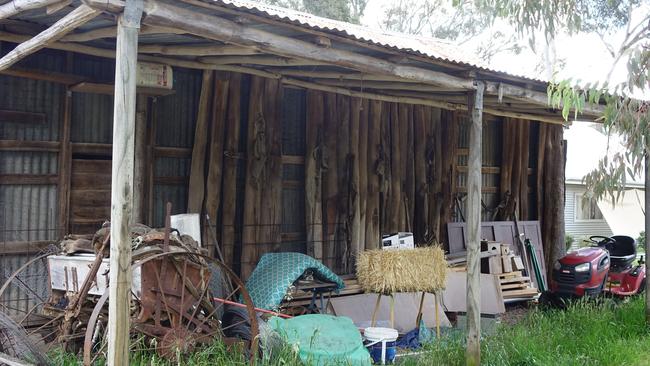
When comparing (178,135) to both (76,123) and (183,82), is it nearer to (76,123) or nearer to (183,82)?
(183,82)

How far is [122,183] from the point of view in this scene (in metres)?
4.39

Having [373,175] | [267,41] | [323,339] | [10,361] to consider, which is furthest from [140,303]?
[373,175]

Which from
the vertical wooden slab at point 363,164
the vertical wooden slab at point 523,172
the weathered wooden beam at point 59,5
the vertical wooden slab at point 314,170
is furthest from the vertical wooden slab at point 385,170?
the weathered wooden beam at point 59,5

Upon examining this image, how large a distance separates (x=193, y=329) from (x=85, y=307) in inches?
37.3

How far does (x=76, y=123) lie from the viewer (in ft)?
23.5

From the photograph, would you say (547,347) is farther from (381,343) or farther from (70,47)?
(70,47)

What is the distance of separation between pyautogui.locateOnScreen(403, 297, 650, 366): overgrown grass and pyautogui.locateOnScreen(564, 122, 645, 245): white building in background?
50.2 feet

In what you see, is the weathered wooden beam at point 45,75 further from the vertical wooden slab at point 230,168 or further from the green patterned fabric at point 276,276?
the green patterned fabric at point 276,276

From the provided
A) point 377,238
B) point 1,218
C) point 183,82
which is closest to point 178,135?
point 183,82

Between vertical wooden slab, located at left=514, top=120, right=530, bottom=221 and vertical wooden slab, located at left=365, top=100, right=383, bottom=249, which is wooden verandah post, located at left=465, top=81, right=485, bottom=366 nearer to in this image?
vertical wooden slab, located at left=365, top=100, right=383, bottom=249

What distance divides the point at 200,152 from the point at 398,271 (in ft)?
8.82

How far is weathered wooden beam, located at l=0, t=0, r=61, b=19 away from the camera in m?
4.88

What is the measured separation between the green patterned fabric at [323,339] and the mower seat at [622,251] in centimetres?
624

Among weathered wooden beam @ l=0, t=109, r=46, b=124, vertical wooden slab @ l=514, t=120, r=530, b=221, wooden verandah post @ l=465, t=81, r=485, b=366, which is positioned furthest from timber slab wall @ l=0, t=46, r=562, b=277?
wooden verandah post @ l=465, t=81, r=485, b=366
